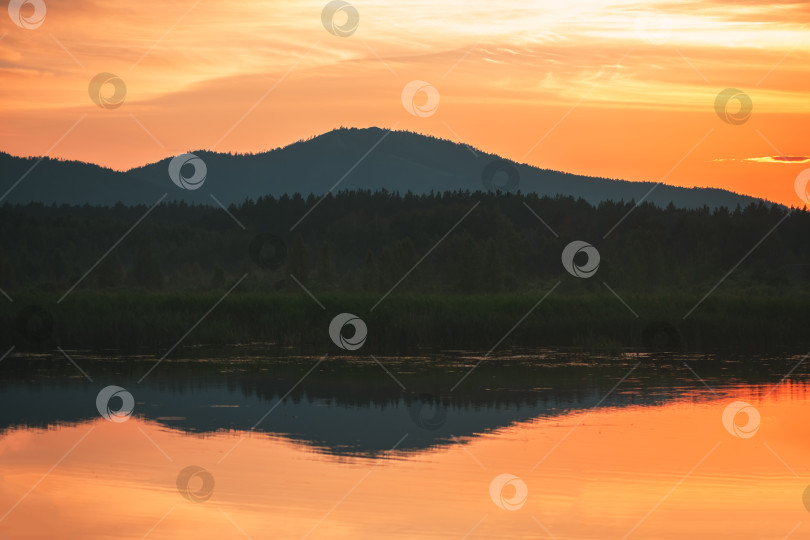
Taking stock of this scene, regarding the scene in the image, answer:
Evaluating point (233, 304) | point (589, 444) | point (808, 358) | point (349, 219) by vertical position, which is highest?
point (349, 219)

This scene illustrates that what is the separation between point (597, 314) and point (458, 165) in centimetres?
14853

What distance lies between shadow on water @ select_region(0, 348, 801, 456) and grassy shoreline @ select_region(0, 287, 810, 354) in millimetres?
2587

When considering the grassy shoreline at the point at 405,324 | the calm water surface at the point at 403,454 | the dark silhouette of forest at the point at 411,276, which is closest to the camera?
the calm water surface at the point at 403,454

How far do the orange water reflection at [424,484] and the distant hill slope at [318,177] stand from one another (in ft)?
460

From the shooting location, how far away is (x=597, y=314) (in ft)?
Answer: 118

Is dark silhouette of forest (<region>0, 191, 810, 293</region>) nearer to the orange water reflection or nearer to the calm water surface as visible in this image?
the calm water surface

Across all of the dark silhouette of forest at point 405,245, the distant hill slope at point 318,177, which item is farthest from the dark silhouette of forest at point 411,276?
the distant hill slope at point 318,177

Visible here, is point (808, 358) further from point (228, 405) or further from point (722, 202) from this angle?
point (722, 202)

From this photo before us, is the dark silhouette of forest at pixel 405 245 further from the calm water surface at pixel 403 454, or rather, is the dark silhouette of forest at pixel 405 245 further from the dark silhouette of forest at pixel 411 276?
the calm water surface at pixel 403 454

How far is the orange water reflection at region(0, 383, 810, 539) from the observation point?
39.5ft

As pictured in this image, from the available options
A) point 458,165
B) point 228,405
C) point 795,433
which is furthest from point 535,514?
point 458,165

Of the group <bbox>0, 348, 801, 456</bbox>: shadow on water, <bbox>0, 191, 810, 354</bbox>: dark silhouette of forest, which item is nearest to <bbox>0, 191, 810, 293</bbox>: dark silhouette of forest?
<bbox>0, 191, 810, 354</bbox>: dark silhouette of forest

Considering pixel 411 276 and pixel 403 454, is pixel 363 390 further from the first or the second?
pixel 411 276

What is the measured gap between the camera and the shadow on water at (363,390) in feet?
60.7
